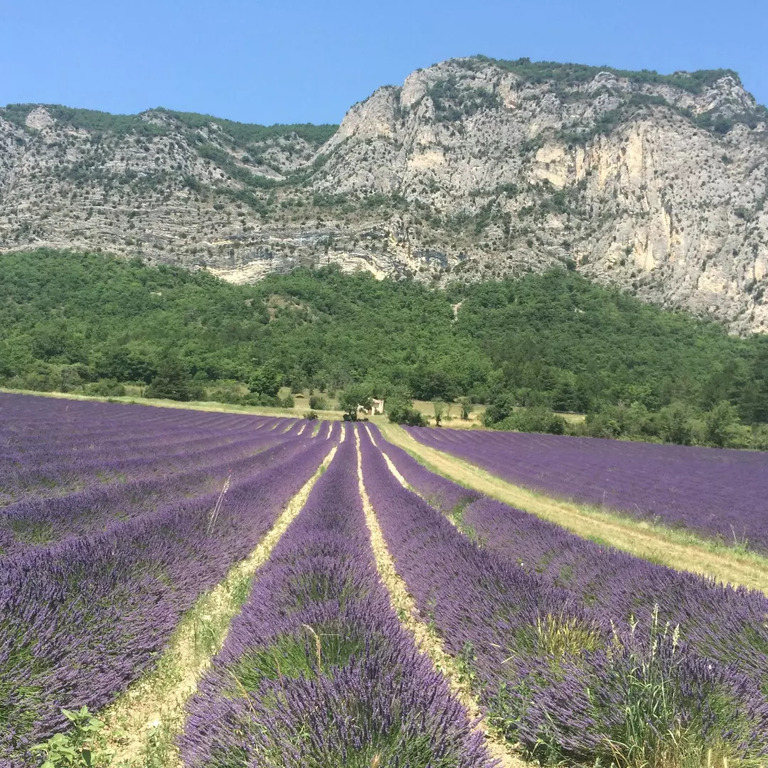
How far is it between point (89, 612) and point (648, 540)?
11.7 m

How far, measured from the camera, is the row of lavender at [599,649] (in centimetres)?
228

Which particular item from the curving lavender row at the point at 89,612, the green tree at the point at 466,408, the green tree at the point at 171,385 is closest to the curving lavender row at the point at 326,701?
the curving lavender row at the point at 89,612

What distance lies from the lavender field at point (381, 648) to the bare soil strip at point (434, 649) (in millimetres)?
36

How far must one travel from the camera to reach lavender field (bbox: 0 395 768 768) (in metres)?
1.97

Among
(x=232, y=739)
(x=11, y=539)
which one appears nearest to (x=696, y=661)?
(x=232, y=739)

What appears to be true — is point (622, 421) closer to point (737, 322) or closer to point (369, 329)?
point (369, 329)

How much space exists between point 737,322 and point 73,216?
473 feet

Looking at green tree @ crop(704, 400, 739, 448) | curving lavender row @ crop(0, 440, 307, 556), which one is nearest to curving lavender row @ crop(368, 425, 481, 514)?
curving lavender row @ crop(0, 440, 307, 556)

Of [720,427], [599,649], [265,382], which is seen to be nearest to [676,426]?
[720,427]

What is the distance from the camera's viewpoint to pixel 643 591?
455cm

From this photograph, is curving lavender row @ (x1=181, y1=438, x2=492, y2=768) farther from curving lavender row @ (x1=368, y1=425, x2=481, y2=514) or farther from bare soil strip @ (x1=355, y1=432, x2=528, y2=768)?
curving lavender row @ (x1=368, y1=425, x2=481, y2=514)

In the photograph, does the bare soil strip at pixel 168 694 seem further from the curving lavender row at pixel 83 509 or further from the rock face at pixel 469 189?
the rock face at pixel 469 189

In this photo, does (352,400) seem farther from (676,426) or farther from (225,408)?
(676,426)

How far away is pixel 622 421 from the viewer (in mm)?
52031
